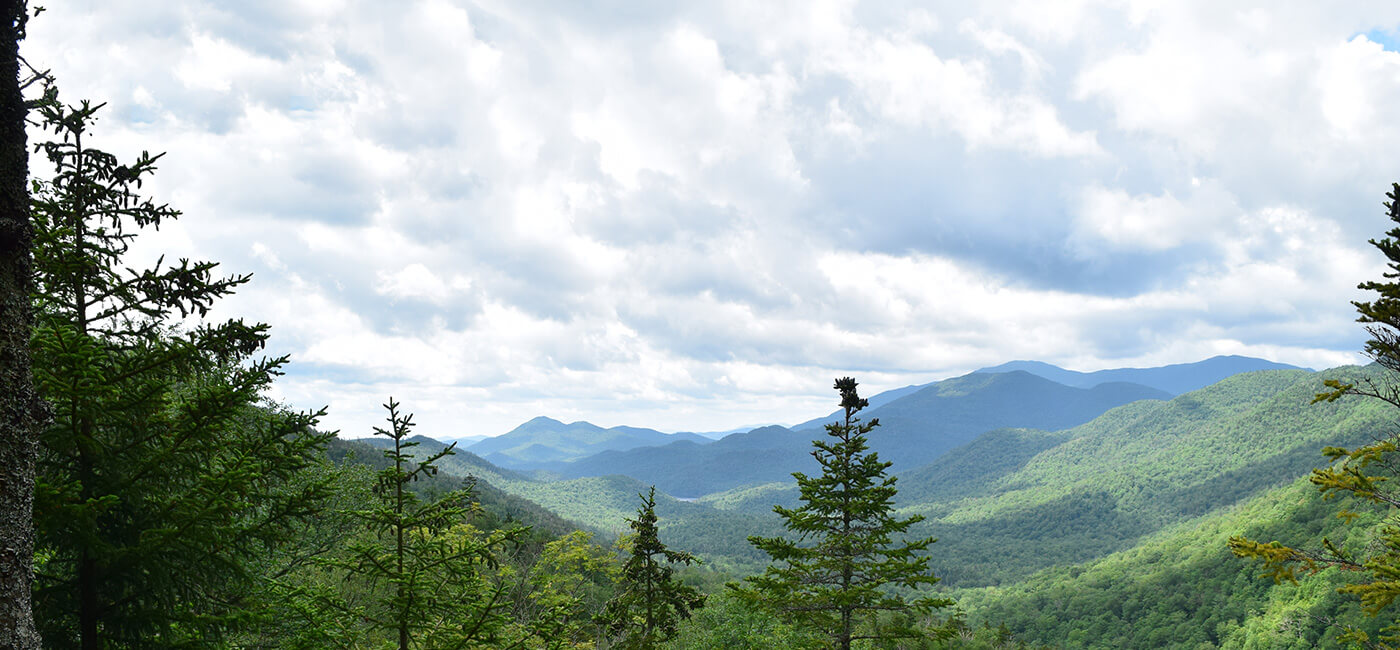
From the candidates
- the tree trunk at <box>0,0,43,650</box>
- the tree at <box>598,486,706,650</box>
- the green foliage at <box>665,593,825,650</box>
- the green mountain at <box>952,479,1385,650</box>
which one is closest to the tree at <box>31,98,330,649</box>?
the tree trunk at <box>0,0,43,650</box>

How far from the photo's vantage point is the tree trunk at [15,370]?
4523 millimetres

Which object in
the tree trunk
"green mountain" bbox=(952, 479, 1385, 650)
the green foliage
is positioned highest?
the tree trunk

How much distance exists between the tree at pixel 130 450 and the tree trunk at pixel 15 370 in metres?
0.31

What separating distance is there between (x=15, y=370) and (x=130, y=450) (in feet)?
4.56

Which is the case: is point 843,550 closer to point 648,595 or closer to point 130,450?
point 648,595

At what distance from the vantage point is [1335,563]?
10.1m

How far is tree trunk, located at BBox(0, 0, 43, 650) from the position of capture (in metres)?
4.52

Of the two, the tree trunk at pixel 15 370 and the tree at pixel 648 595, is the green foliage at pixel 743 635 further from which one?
the tree trunk at pixel 15 370

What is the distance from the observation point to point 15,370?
472 cm

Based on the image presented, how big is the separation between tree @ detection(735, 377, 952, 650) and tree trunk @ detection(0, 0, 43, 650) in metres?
12.9

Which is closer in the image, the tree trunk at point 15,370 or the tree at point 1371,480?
the tree trunk at point 15,370

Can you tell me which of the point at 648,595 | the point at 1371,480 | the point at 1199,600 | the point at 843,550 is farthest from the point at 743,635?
the point at 1199,600

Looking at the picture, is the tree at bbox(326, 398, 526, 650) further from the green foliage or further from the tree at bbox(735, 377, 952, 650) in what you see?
the green foliage

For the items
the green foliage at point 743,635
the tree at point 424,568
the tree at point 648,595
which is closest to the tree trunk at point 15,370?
the tree at point 424,568
